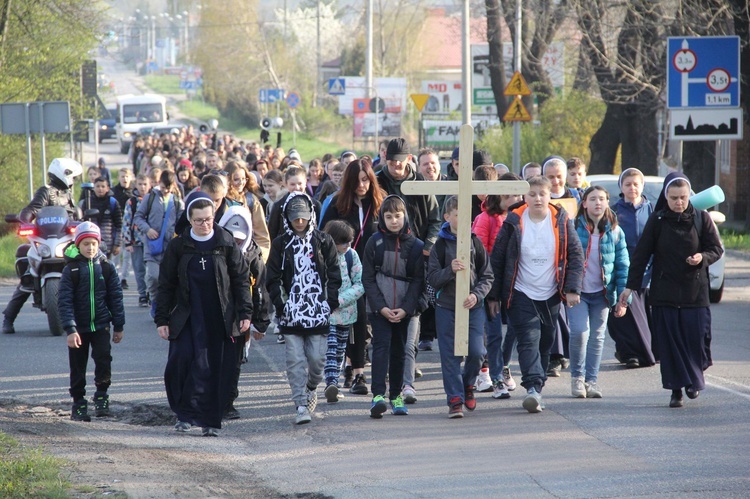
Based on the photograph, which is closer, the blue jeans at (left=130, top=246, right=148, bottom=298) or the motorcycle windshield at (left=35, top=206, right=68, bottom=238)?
the motorcycle windshield at (left=35, top=206, right=68, bottom=238)

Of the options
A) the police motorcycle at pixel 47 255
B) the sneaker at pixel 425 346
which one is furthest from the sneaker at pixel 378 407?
the police motorcycle at pixel 47 255

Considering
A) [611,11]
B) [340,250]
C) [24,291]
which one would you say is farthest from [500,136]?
[340,250]

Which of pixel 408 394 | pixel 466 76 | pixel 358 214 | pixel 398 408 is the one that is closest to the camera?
pixel 398 408

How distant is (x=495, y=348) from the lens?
9.44m

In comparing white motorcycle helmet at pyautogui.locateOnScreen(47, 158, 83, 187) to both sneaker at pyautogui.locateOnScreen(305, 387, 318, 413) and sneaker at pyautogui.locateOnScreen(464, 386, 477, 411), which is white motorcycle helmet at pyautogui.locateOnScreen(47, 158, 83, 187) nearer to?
sneaker at pyautogui.locateOnScreen(305, 387, 318, 413)

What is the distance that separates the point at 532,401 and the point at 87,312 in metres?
3.48

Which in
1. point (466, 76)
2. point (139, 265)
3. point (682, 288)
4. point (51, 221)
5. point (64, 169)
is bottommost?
point (139, 265)

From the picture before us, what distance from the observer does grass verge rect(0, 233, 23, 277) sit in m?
20.6

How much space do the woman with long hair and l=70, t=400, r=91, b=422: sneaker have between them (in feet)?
7.28

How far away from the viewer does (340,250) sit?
938 cm

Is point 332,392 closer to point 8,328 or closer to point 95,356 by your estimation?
point 95,356

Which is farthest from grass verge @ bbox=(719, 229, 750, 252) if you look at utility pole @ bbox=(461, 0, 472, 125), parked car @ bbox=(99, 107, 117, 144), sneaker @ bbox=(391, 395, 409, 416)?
parked car @ bbox=(99, 107, 117, 144)

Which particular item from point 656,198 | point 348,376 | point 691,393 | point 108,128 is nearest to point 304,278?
point 348,376

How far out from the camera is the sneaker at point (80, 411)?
889 cm
